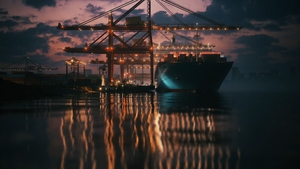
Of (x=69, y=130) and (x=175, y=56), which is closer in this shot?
(x=69, y=130)

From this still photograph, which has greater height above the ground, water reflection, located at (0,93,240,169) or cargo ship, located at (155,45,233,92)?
cargo ship, located at (155,45,233,92)

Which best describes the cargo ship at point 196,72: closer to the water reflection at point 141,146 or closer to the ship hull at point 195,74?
the ship hull at point 195,74

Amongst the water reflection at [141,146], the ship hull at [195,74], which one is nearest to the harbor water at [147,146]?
the water reflection at [141,146]

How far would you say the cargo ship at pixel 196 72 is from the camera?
6356cm

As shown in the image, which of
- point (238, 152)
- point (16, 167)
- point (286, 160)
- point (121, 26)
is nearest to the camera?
point (16, 167)

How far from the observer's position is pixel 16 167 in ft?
27.9

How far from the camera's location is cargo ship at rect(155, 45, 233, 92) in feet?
209

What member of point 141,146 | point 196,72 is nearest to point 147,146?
point 141,146

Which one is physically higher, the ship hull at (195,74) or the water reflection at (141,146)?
the ship hull at (195,74)

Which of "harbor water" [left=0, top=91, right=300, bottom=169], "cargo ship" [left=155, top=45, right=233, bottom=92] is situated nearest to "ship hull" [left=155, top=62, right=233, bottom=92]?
"cargo ship" [left=155, top=45, right=233, bottom=92]

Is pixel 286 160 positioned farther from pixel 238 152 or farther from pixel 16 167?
pixel 16 167

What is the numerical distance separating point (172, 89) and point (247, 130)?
5735 cm

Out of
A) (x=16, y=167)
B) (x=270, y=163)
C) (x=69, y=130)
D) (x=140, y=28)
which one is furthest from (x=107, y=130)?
(x=140, y=28)

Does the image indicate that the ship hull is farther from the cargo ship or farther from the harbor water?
the harbor water
